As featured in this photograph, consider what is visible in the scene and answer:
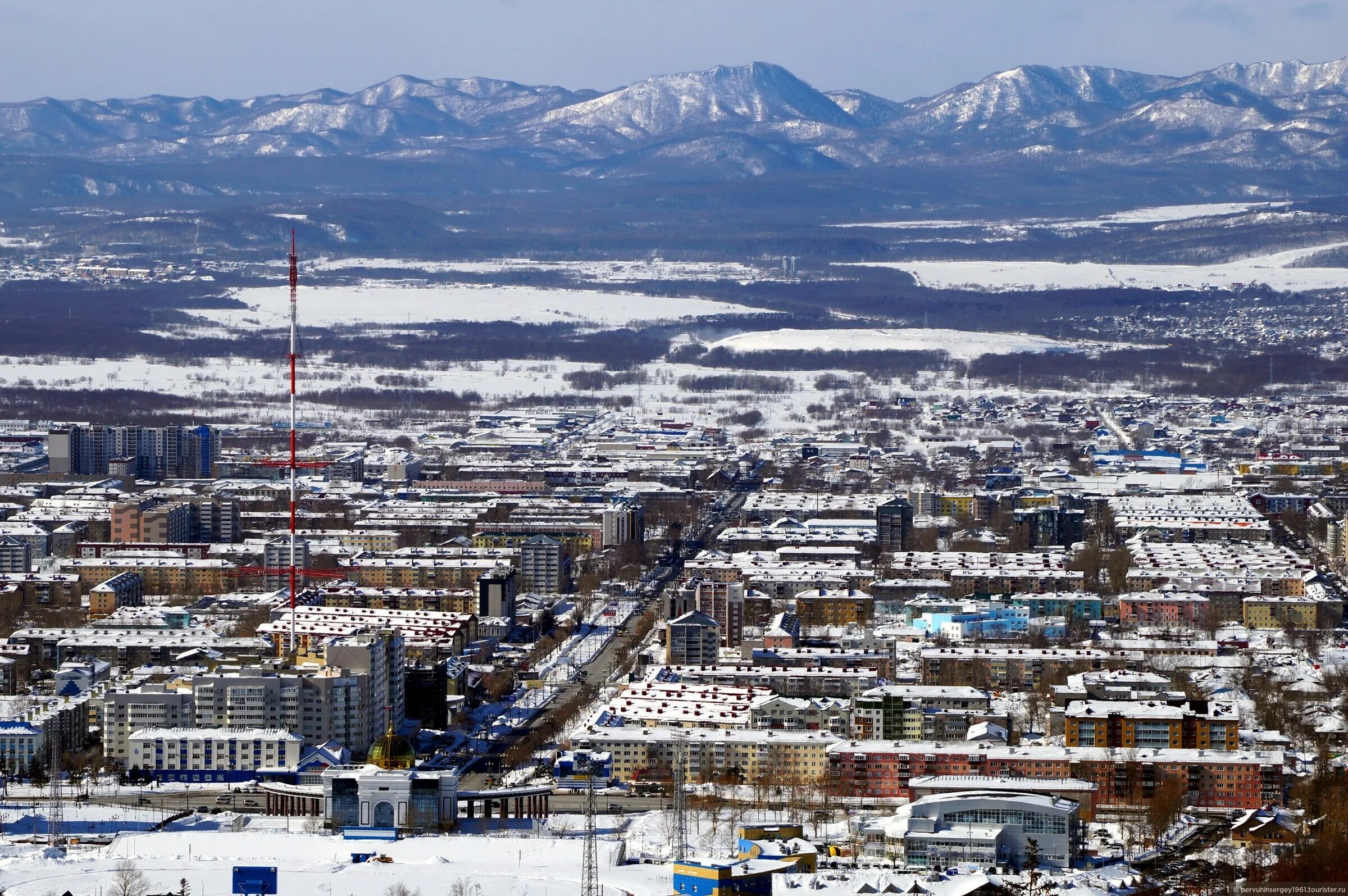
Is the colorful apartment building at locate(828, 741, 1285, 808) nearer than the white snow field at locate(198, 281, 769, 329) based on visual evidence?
Yes

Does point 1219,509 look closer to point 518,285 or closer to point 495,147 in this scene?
point 518,285

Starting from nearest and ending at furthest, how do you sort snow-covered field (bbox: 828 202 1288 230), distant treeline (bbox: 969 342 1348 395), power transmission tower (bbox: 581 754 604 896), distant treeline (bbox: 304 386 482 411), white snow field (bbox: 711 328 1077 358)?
power transmission tower (bbox: 581 754 604 896) → distant treeline (bbox: 304 386 482 411) → distant treeline (bbox: 969 342 1348 395) → white snow field (bbox: 711 328 1077 358) → snow-covered field (bbox: 828 202 1288 230)

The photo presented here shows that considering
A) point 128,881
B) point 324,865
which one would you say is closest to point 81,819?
point 324,865

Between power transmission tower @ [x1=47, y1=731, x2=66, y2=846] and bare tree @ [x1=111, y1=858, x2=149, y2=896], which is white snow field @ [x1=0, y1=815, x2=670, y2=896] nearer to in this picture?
bare tree @ [x1=111, y1=858, x2=149, y2=896]

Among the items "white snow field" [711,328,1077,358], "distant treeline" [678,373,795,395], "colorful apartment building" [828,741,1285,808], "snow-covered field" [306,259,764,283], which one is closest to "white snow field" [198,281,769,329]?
"snow-covered field" [306,259,764,283]

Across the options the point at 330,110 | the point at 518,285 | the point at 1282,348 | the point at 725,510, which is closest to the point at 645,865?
the point at 725,510

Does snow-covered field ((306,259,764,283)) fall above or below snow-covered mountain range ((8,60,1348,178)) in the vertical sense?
below

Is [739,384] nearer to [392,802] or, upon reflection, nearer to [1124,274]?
[1124,274]
